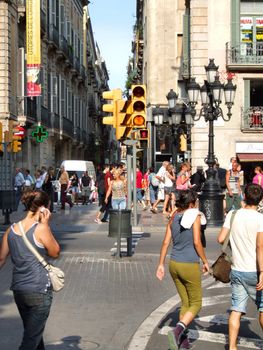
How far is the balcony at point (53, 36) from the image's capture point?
42531 millimetres

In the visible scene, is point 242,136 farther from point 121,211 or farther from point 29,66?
point 121,211

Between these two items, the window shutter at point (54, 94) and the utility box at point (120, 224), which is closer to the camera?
the utility box at point (120, 224)

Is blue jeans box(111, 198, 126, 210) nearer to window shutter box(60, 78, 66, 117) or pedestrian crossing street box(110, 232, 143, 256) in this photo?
pedestrian crossing street box(110, 232, 143, 256)

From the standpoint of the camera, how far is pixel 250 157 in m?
29.2

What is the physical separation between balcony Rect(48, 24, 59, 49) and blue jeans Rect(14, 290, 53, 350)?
3831 cm

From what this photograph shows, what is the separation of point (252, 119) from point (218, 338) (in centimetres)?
2297

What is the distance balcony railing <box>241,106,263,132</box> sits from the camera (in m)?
29.1

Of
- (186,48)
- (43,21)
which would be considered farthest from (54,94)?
(186,48)

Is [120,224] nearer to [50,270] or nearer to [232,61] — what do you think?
[50,270]

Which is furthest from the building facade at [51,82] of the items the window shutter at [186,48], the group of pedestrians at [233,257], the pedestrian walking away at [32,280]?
the pedestrian walking away at [32,280]

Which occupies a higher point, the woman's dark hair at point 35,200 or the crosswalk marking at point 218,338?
the woman's dark hair at point 35,200

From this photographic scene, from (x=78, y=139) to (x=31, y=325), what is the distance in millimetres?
54156

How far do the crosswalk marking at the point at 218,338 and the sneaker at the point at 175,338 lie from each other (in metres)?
0.59

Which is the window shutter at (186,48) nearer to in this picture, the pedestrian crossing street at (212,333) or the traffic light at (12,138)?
the traffic light at (12,138)
